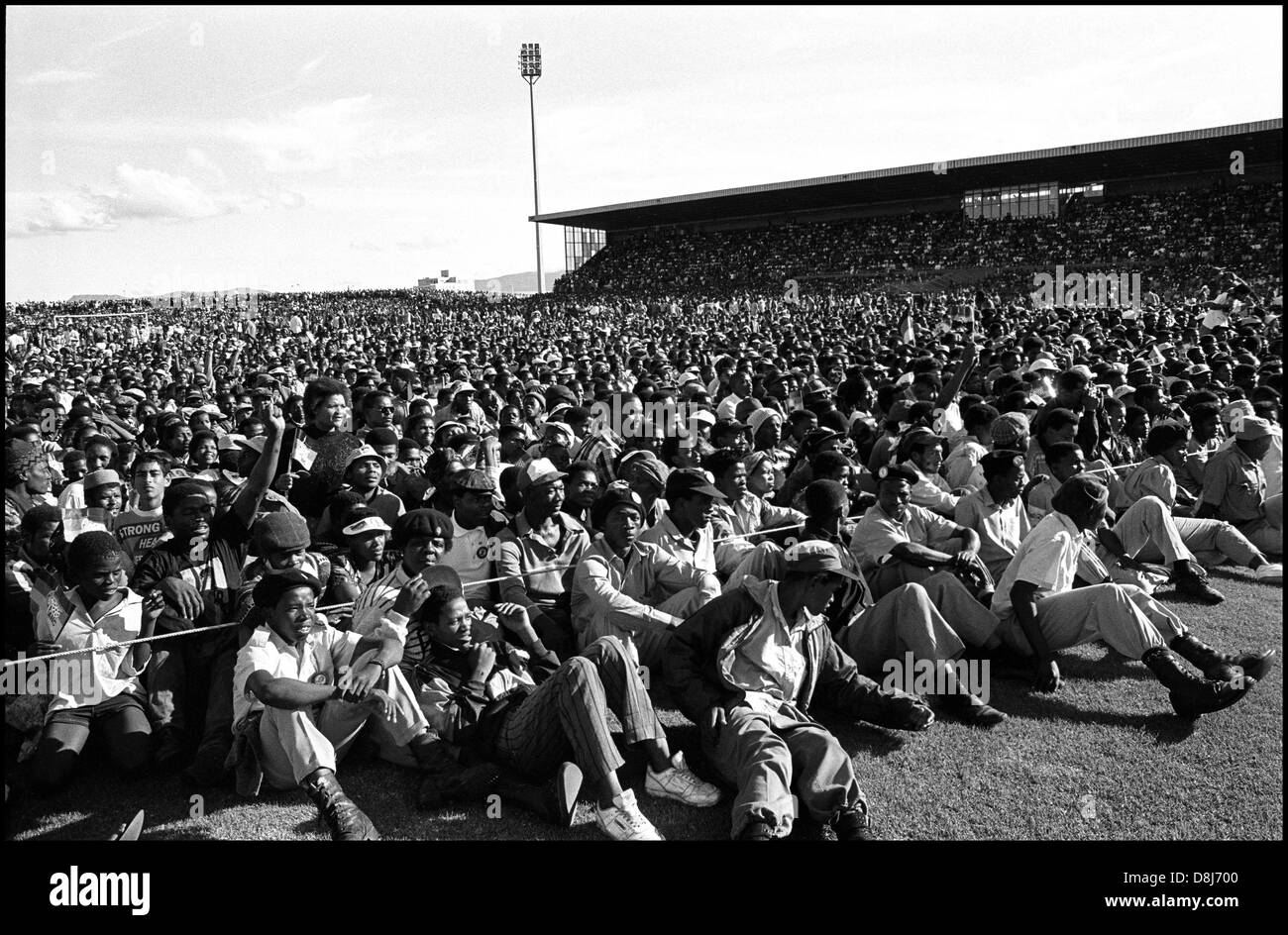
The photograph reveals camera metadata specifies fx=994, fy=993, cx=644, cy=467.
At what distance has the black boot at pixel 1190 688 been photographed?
437cm

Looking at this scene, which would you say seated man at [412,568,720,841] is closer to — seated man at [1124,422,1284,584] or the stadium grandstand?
seated man at [1124,422,1284,584]

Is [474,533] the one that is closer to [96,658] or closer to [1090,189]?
[96,658]

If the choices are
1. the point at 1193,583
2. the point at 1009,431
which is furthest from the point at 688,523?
the point at 1193,583

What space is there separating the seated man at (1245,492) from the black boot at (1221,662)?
3.06 metres

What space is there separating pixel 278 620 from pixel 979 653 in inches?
135

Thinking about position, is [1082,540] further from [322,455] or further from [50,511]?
[50,511]

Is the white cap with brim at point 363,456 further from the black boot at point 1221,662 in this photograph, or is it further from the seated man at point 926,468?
the black boot at point 1221,662

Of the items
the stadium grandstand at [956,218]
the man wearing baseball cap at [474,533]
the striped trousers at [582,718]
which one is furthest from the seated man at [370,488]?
the stadium grandstand at [956,218]

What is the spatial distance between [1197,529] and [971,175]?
36.6 meters

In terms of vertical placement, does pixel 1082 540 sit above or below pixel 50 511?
below
